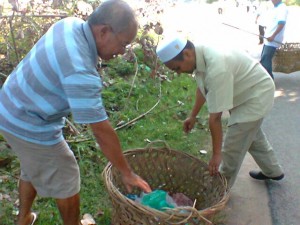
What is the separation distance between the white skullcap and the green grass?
1176mm

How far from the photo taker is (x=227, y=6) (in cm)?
1565

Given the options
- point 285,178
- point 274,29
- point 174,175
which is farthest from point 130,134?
point 274,29

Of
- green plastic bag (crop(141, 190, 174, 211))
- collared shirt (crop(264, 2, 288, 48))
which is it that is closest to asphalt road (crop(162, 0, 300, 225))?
green plastic bag (crop(141, 190, 174, 211))

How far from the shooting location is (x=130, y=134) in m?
4.62

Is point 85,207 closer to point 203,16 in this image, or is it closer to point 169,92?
point 169,92

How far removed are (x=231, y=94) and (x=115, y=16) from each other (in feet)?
3.56

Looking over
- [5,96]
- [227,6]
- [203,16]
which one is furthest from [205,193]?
[227,6]

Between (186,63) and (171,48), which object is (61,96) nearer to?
(171,48)

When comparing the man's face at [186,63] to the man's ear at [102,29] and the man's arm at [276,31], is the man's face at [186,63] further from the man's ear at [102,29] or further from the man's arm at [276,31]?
the man's arm at [276,31]

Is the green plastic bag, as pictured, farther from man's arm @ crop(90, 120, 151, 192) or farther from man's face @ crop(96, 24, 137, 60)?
man's face @ crop(96, 24, 137, 60)

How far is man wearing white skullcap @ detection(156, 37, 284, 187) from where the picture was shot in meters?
2.79

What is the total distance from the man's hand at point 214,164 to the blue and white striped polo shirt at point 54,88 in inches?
46.2

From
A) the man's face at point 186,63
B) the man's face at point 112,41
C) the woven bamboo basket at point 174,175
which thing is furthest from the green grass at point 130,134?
the man's face at point 112,41

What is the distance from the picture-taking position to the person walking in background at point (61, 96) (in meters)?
2.06
